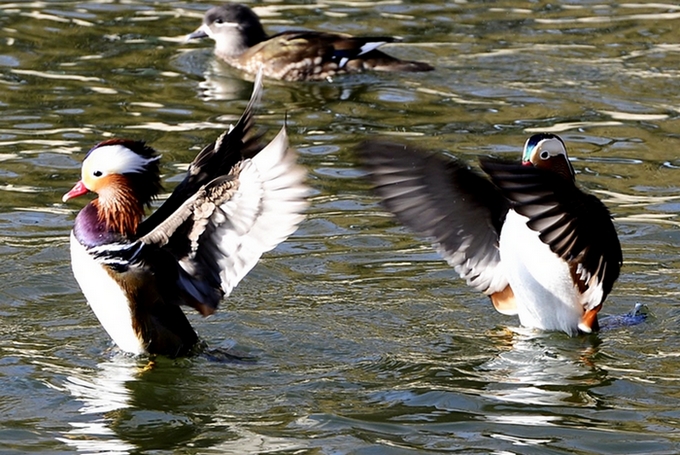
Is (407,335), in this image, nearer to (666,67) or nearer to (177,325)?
(177,325)

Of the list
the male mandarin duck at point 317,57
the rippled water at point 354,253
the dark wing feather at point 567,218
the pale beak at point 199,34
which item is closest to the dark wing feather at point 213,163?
the rippled water at point 354,253

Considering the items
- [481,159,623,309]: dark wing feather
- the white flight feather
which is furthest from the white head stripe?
[481,159,623,309]: dark wing feather

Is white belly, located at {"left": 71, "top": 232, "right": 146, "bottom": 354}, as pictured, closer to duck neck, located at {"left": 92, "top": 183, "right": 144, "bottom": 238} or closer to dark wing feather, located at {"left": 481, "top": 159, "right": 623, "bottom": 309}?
duck neck, located at {"left": 92, "top": 183, "right": 144, "bottom": 238}

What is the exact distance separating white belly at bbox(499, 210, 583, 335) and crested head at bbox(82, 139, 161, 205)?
173 cm

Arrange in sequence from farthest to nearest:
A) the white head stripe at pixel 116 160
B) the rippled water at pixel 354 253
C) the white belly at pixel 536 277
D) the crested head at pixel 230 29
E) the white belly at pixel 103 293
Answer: the crested head at pixel 230 29, the white belly at pixel 536 277, the white head stripe at pixel 116 160, the white belly at pixel 103 293, the rippled water at pixel 354 253

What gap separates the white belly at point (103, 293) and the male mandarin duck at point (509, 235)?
4.29 ft

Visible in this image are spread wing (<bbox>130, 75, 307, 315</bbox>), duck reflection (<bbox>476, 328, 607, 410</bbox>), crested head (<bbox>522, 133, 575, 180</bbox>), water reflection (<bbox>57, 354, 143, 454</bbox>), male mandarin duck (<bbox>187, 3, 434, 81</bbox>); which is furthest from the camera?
male mandarin duck (<bbox>187, 3, 434, 81</bbox>)

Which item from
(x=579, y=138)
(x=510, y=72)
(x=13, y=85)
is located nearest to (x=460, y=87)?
(x=510, y=72)

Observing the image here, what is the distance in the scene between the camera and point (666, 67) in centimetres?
1138

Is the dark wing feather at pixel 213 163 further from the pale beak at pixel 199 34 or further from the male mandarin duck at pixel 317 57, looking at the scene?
the pale beak at pixel 199 34

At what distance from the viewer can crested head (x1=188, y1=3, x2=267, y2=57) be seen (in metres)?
12.0

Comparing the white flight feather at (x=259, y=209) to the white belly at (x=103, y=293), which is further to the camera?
the white belly at (x=103, y=293)

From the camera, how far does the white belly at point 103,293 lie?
20.0 feet

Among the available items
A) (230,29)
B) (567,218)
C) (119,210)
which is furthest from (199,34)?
(567,218)
